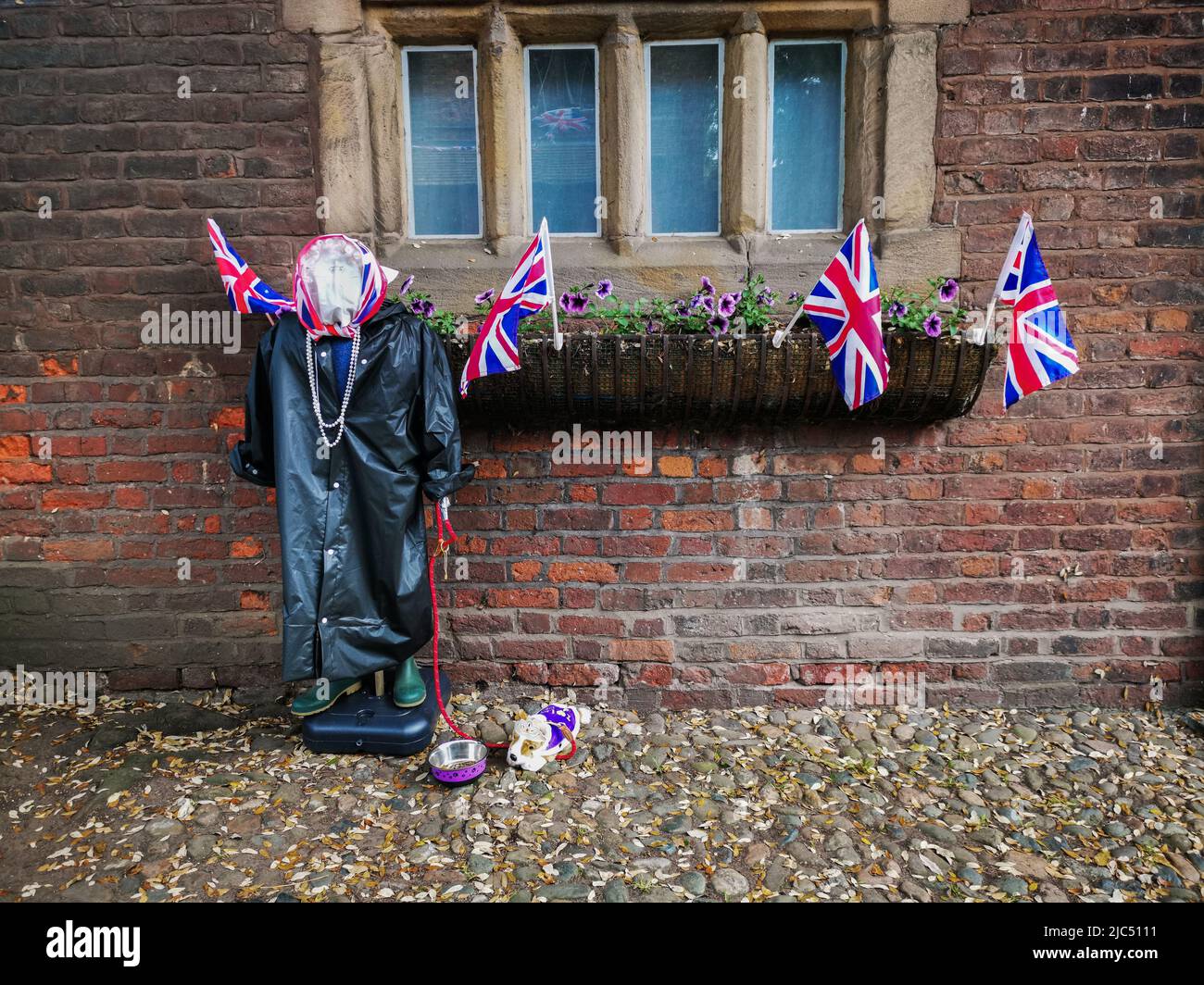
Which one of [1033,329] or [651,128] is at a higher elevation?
[651,128]

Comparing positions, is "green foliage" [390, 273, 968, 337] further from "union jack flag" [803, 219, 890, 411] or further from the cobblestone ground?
the cobblestone ground

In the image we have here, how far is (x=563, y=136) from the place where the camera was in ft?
10.8

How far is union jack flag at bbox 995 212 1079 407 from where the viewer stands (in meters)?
2.74

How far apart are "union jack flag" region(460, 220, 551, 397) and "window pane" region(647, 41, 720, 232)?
2.94 ft

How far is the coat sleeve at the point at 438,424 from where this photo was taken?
2746 millimetres

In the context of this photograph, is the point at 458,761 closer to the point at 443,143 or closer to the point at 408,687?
the point at 408,687

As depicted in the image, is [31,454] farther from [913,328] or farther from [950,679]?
[950,679]

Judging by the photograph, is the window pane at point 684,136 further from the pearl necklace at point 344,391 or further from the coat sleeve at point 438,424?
the pearl necklace at point 344,391

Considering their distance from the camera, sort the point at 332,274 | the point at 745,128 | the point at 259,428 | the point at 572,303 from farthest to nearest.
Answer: the point at 745,128 → the point at 572,303 → the point at 259,428 → the point at 332,274

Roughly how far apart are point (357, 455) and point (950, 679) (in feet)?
8.84

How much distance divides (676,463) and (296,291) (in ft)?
5.39

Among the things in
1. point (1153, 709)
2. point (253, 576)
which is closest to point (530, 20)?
point (253, 576)

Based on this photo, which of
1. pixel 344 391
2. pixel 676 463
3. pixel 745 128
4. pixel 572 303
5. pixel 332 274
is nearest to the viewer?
pixel 332 274

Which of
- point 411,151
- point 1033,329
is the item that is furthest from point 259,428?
point 1033,329
